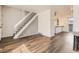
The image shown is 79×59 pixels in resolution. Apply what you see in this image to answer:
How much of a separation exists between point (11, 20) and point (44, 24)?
72 cm

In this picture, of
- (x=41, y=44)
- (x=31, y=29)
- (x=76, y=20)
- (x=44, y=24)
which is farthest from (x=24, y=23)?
(x=76, y=20)

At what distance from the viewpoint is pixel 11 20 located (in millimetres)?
2361

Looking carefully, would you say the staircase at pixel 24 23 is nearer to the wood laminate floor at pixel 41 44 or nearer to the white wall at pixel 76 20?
the wood laminate floor at pixel 41 44

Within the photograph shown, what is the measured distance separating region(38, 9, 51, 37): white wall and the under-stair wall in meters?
0.12

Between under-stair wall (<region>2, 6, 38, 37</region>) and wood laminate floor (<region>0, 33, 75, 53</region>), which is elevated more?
under-stair wall (<region>2, 6, 38, 37</region>)

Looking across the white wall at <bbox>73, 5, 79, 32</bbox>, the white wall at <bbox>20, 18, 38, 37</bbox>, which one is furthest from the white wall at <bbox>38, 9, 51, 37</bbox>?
the white wall at <bbox>73, 5, 79, 32</bbox>

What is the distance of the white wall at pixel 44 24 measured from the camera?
244 cm

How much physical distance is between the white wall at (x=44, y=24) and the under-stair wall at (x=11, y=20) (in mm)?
117

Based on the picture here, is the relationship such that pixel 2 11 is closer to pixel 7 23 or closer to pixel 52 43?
pixel 7 23

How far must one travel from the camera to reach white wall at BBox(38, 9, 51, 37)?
2.44 meters

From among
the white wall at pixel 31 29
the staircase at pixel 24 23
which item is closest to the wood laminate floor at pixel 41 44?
the white wall at pixel 31 29

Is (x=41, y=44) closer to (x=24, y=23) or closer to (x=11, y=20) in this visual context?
(x=24, y=23)

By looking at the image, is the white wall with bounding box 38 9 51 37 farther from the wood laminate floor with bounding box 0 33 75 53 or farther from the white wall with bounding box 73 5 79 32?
the white wall with bounding box 73 5 79 32
